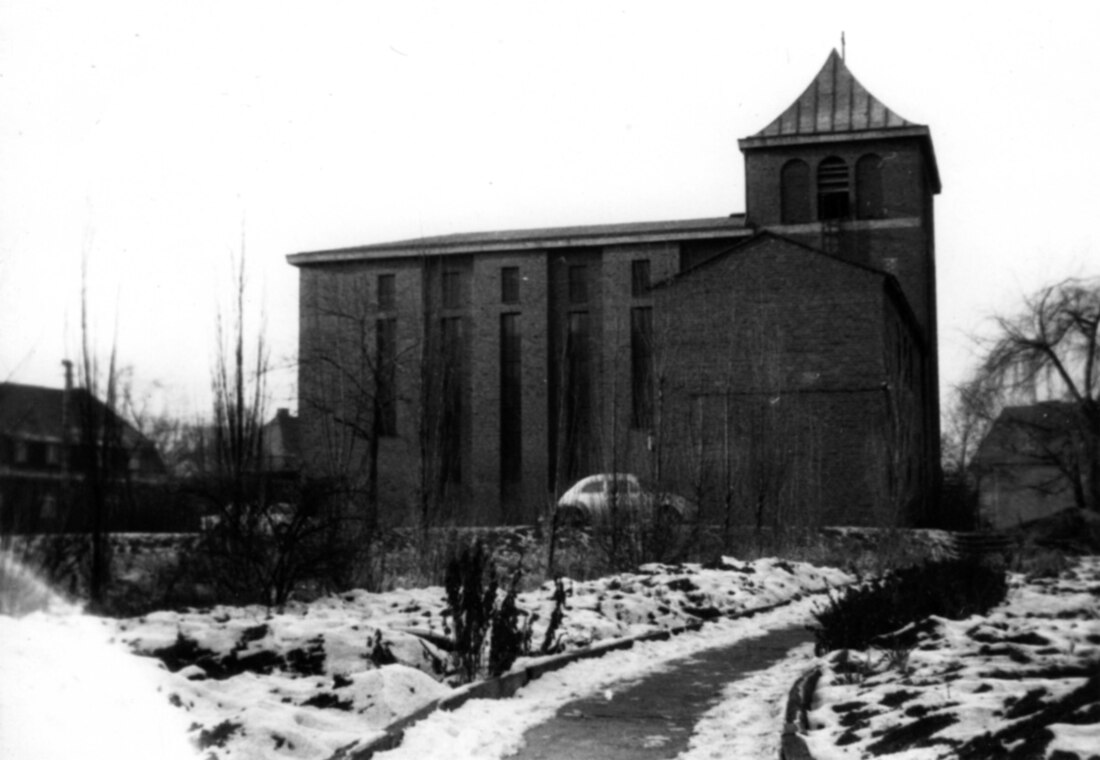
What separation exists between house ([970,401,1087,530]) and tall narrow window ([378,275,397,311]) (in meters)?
26.3

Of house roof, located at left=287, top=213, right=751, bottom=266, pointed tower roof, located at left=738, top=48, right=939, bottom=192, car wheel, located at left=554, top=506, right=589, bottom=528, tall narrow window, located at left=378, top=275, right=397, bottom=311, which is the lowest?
car wheel, located at left=554, top=506, right=589, bottom=528

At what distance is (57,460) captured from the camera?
11711 millimetres

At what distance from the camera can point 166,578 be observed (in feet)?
49.4

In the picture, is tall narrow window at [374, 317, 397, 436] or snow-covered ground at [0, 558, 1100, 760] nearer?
snow-covered ground at [0, 558, 1100, 760]

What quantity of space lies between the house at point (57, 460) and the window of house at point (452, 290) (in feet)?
145

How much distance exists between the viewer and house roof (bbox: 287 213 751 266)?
185 ft

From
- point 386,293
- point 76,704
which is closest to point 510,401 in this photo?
point 386,293

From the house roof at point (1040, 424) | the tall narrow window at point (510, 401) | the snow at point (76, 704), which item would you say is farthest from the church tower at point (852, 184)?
the snow at point (76, 704)

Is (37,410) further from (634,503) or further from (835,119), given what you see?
(835,119)

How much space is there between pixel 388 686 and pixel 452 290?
1988 inches

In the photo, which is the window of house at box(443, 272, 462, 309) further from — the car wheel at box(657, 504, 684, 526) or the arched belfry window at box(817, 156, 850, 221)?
the car wheel at box(657, 504, 684, 526)

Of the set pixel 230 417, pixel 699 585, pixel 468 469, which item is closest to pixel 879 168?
pixel 468 469

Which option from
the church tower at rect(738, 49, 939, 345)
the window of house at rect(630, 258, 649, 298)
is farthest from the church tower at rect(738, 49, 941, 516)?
the window of house at rect(630, 258, 649, 298)

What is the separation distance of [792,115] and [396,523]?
3728 cm
